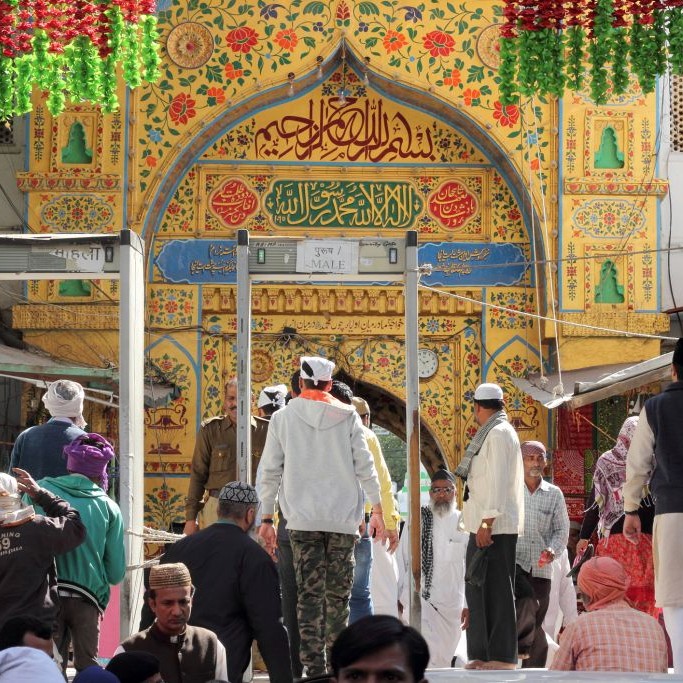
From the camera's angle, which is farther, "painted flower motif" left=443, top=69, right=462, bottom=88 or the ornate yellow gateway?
"painted flower motif" left=443, top=69, right=462, bottom=88

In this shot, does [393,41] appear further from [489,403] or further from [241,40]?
[489,403]

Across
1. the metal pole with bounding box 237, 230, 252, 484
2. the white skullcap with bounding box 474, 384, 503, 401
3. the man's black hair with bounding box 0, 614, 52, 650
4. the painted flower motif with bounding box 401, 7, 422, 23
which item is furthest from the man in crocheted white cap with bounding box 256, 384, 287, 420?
the painted flower motif with bounding box 401, 7, 422, 23

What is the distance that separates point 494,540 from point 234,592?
2.06 meters

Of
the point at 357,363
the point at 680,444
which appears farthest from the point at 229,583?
the point at 357,363

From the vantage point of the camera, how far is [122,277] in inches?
307

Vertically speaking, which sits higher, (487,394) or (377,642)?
(487,394)

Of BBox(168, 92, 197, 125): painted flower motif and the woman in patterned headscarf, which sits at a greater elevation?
BBox(168, 92, 197, 125): painted flower motif

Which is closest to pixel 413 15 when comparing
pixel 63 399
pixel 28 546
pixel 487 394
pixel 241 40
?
pixel 241 40

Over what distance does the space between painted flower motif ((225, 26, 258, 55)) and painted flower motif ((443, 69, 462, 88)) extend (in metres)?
1.89

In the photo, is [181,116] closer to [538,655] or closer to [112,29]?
[112,29]

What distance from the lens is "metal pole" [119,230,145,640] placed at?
25.1 feet

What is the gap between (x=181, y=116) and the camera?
14680 millimetres

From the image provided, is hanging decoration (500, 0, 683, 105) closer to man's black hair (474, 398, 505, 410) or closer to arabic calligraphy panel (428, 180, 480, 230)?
man's black hair (474, 398, 505, 410)

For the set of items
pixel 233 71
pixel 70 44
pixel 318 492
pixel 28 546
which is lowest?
pixel 28 546
